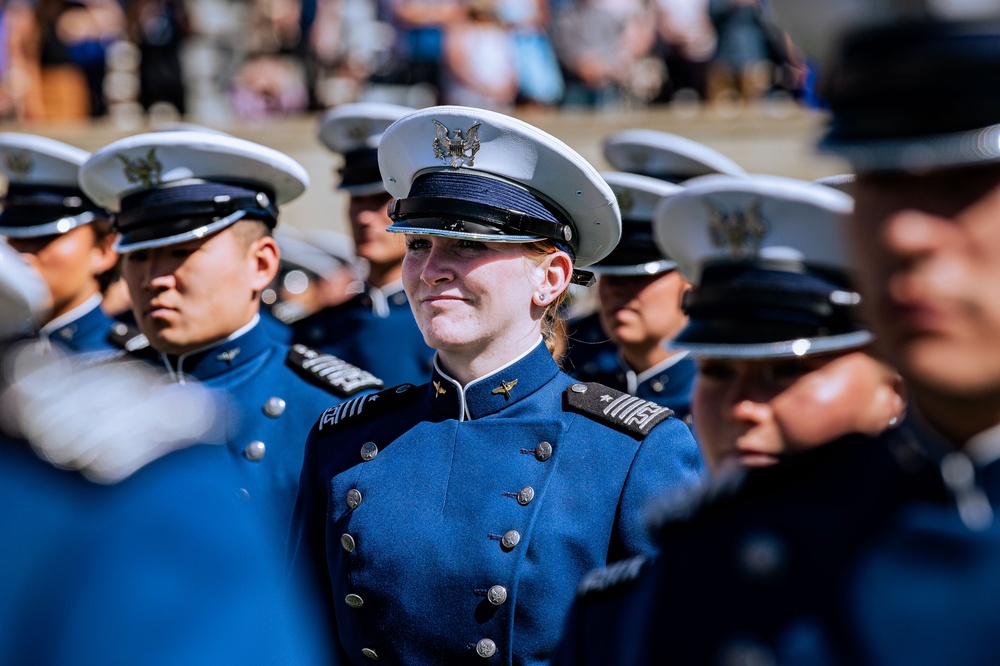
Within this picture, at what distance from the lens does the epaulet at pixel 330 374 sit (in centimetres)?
438

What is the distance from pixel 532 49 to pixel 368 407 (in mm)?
8598

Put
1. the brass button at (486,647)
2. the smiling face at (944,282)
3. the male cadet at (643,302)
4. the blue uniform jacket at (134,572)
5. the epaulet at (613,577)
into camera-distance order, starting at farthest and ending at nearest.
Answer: the male cadet at (643,302)
the brass button at (486,647)
the epaulet at (613,577)
the smiling face at (944,282)
the blue uniform jacket at (134,572)

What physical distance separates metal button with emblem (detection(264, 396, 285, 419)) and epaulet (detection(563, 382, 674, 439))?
124 cm

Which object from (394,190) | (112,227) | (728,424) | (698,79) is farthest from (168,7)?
(728,424)

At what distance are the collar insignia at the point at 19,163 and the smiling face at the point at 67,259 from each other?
40 cm

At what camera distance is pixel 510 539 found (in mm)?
3051

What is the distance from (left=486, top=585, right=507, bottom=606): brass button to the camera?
3.00 metres

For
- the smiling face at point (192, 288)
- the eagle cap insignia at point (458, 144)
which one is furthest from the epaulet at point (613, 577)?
the smiling face at point (192, 288)

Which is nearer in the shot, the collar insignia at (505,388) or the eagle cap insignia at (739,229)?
the eagle cap insignia at (739,229)

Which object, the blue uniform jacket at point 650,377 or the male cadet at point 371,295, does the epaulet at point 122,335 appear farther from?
the blue uniform jacket at point 650,377

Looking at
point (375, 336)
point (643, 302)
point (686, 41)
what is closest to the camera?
point (643, 302)

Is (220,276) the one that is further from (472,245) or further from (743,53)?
(743,53)

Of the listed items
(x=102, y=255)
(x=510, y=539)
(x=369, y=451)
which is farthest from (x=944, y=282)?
(x=102, y=255)

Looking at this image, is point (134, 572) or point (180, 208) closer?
point (134, 572)
